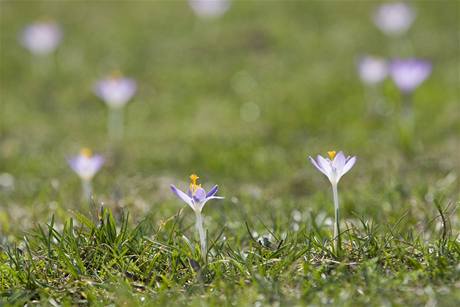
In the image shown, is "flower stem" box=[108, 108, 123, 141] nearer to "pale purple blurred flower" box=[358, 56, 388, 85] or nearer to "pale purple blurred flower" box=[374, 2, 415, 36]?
"pale purple blurred flower" box=[358, 56, 388, 85]

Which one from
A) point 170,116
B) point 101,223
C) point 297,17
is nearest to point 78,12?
point 297,17

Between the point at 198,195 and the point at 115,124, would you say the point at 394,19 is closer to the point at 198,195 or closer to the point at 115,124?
the point at 115,124

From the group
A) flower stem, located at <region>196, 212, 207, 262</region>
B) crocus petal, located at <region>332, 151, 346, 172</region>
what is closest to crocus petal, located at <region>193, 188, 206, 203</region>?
flower stem, located at <region>196, 212, 207, 262</region>

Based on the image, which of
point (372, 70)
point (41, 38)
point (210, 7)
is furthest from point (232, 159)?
point (210, 7)

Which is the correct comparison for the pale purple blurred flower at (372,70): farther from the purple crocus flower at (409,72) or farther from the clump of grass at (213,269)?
the clump of grass at (213,269)

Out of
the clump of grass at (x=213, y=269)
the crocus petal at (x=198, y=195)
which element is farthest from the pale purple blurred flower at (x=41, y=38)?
the crocus petal at (x=198, y=195)

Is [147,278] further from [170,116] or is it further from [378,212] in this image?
[170,116]
